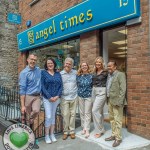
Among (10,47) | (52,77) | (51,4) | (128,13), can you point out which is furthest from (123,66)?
(10,47)

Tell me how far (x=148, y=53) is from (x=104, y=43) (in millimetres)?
1750

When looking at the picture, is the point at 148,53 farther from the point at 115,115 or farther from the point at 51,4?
the point at 51,4

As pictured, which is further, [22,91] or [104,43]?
[104,43]

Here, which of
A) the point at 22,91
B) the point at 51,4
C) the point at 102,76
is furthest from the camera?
the point at 51,4

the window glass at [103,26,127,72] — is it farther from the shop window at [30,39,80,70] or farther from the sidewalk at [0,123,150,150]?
the sidewalk at [0,123,150,150]

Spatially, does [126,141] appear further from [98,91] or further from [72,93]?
[72,93]

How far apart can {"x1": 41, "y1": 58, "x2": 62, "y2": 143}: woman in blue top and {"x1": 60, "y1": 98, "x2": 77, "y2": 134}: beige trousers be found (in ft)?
0.83

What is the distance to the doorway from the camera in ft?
20.7

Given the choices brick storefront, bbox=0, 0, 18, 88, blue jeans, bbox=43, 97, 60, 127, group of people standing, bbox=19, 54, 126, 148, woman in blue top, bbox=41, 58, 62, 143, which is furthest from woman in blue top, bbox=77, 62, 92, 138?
brick storefront, bbox=0, 0, 18, 88

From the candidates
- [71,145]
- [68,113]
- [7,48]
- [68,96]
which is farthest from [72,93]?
[7,48]

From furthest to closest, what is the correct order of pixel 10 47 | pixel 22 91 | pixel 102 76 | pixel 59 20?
1. pixel 10 47
2. pixel 59 20
3. pixel 102 76
4. pixel 22 91

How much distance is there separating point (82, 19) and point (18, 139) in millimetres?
3810

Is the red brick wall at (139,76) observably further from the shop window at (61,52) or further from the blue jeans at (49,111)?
the shop window at (61,52)

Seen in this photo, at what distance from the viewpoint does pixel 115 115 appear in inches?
200
